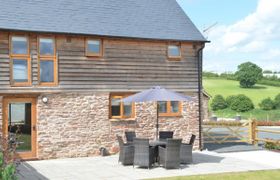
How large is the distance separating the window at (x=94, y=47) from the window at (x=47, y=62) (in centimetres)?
137

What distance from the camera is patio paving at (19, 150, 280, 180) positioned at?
13.4 meters

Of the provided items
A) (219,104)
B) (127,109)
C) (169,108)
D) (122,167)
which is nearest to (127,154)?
(122,167)

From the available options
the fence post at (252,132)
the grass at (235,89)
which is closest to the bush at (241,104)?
the grass at (235,89)

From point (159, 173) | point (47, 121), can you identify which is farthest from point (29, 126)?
point (159, 173)

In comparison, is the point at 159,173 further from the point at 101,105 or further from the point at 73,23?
the point at 73,23

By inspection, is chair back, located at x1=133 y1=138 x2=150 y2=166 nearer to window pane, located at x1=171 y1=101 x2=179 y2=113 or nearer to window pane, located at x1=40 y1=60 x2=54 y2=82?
window pane, located at x1=40 y1=60 x2=54 y2=82

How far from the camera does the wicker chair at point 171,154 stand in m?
14.4

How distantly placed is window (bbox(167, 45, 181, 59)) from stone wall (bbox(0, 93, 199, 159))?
228cm

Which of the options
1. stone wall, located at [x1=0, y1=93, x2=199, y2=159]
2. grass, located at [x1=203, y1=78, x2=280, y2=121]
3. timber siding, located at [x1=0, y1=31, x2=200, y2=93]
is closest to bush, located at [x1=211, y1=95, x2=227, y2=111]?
grass, located at [x1=203, y1=78, x2=280, y2=121]

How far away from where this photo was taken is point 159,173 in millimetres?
13758

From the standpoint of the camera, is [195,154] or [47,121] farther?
[195,154]

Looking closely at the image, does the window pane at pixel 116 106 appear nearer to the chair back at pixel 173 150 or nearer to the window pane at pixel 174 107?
the window pane at pixel 174 107

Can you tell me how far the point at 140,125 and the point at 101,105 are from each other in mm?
1941

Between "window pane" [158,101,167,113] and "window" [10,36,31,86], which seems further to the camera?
"window pane" [158,101,167,113]
